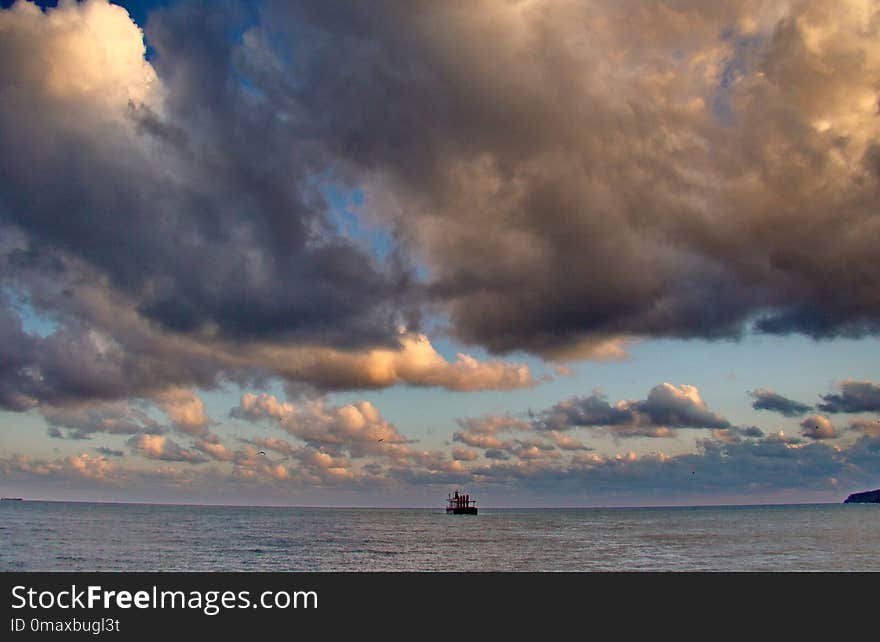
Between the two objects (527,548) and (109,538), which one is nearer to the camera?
(527,548)

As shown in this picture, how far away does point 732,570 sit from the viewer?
70.8 meters
